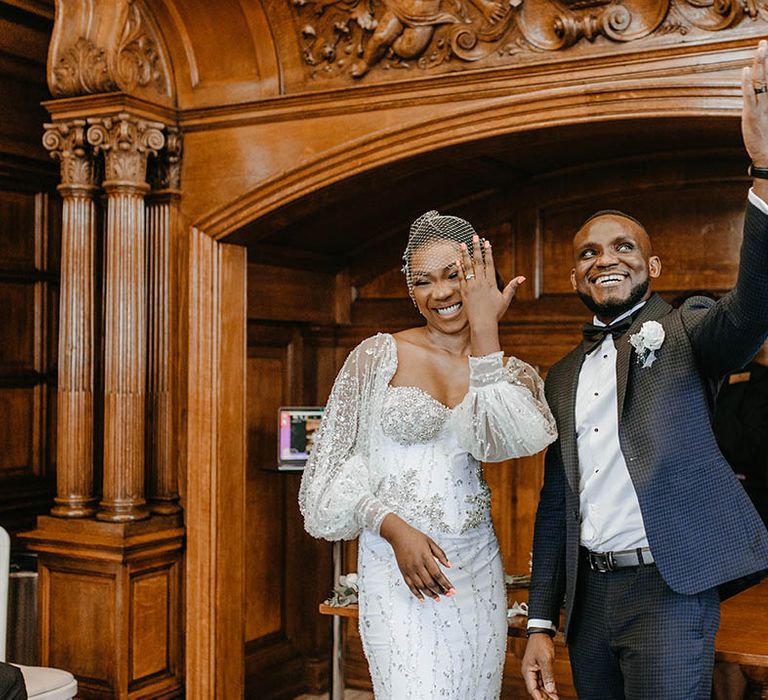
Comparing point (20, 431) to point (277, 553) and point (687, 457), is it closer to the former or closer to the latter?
point (277, 553)

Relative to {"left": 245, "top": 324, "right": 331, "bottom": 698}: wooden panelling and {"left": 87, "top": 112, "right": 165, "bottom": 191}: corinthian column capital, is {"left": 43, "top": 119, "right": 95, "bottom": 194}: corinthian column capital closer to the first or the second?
{"left": 87, "top": 112, "right": 165, "bottom": 191}: corinthian column capital

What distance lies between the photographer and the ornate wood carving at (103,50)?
4062 millimetres

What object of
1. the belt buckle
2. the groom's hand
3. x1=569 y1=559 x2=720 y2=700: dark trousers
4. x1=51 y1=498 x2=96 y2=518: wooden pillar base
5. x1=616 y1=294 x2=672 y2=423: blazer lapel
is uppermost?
x1=616 y1=294 x2=672 y2=423: blazer lapel

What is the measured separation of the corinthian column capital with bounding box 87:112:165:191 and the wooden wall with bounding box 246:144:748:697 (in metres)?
0.72

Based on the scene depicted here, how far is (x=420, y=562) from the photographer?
8.88 feet

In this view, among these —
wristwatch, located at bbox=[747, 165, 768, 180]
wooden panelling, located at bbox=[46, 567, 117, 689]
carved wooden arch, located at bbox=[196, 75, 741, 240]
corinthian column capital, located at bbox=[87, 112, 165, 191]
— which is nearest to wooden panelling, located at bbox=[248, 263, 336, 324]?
carved wooden arch, located at bbox=[196, 75, 741, 240]

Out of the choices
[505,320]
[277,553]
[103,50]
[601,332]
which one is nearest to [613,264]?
[601,332]

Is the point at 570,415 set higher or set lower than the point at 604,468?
higher

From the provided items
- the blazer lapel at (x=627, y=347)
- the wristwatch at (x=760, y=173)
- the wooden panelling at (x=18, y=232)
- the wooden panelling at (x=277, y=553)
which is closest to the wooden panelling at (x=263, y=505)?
the wooden panelling at (x=277, y=553)

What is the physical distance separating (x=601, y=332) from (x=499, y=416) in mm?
345

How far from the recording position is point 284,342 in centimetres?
497

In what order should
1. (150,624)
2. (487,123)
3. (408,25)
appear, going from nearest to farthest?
(487,123), (408,25), (150,624)

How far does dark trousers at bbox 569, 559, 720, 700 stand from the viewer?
7.83 feet

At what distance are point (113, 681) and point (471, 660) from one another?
5.82 feet
